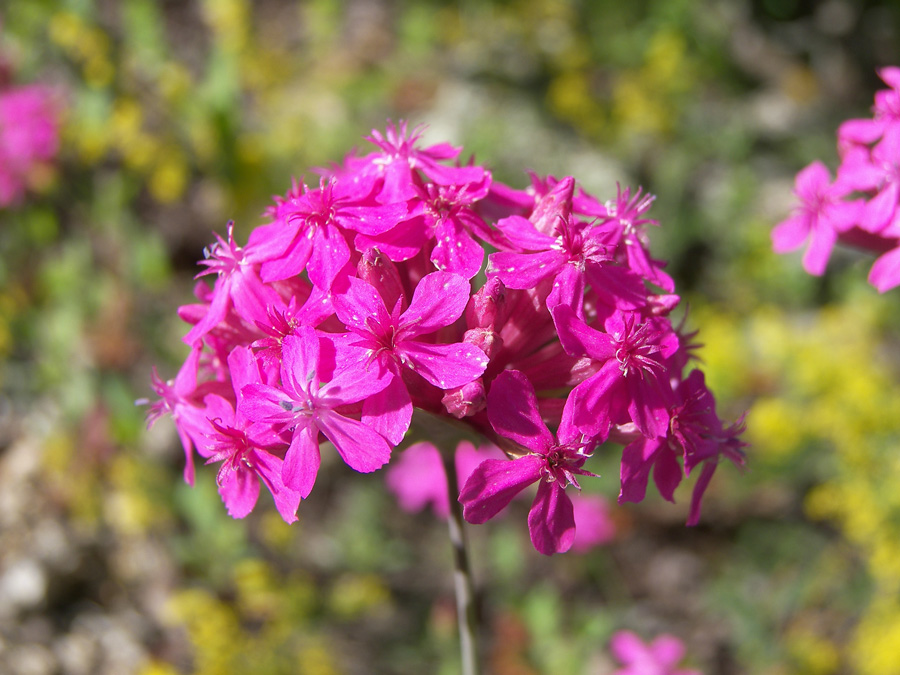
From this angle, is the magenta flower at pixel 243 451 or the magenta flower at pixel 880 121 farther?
the magenta flower at pixel 880 121

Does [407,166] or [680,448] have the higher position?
[407,166]

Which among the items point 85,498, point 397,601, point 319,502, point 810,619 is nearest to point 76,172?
point 85,498

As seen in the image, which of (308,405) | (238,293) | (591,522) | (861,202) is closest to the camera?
(308,405)

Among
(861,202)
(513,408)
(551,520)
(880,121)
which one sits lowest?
(551,520)

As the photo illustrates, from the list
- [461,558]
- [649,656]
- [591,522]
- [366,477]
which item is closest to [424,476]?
[366,477]

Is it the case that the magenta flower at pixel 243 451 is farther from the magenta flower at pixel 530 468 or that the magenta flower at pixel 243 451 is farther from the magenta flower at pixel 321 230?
the magenta flower at pixel 530 468

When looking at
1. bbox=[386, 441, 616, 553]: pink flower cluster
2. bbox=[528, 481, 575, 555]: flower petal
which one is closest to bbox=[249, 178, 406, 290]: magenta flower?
bbox=[528, 481, 575, 555]: flower petal

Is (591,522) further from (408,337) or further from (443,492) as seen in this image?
(408,337)

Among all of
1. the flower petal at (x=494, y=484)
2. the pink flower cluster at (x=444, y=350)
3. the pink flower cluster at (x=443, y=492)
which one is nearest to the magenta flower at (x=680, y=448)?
the pink flower cluster at (x=444, y=350)
